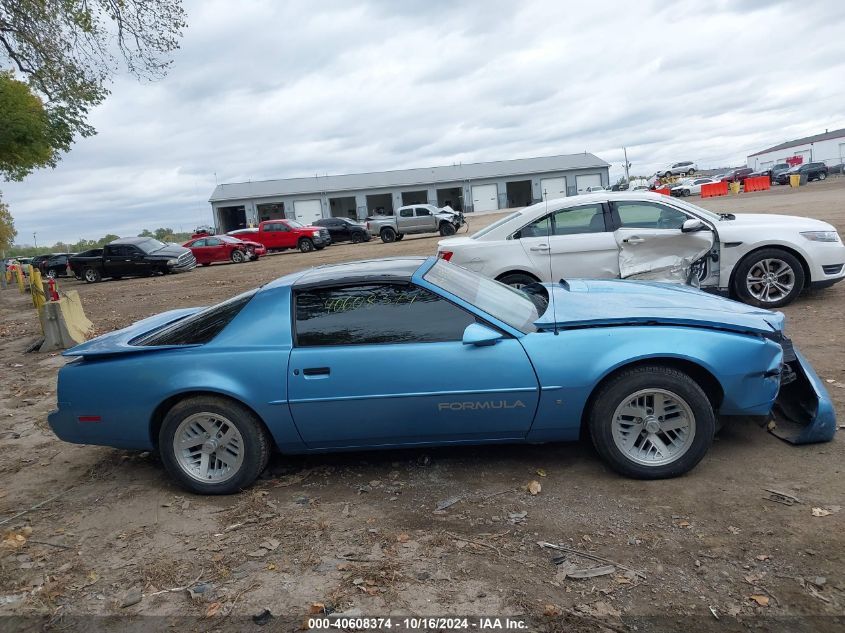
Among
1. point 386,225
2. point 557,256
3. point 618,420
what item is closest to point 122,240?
point 386,225

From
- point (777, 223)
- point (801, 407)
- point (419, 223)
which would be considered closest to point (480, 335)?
point (801, 407)

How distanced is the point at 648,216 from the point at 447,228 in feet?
79.4

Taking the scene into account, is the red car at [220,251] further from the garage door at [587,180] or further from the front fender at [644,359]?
the garage door at [587,180]

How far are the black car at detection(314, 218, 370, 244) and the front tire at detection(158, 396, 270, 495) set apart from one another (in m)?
31.2

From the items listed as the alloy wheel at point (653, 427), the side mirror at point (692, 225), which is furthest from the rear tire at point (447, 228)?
the alloy wheel at point (653, 427)

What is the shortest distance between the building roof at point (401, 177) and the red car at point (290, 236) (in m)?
30.8

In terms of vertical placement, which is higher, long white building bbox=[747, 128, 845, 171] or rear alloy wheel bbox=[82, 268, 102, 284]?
long white building bbox=[747, 128, 845, 171]

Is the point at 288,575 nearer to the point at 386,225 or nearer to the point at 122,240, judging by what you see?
the point at 122,240

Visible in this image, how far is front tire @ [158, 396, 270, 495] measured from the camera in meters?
3.72

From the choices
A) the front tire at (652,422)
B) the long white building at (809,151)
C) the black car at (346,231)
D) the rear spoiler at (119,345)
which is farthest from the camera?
the long white building at (809,151)

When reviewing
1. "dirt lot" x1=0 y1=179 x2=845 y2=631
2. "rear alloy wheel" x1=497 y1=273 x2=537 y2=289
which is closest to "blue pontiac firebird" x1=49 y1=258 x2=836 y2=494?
"dirt lot" x1=0 y1=179 x2=845 y2=631

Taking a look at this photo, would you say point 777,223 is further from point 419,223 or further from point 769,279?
point 419,223

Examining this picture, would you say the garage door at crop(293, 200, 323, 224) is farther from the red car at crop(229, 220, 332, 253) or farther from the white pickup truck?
the white pickup truck

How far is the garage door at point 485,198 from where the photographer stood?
63.8 meters
